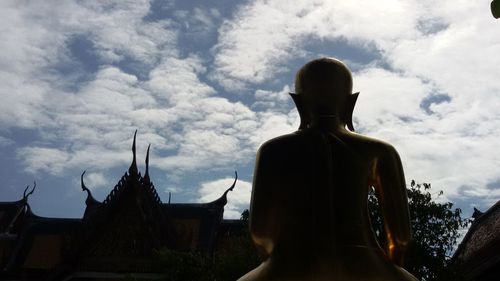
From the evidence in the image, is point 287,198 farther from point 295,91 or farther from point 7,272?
point 7,272

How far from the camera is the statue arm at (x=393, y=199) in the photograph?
2924 mm

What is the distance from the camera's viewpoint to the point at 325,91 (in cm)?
318

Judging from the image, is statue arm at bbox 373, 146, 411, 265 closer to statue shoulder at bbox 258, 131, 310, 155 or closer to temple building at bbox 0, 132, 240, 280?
statue shoulder at bbox 258, 131, 310, 155

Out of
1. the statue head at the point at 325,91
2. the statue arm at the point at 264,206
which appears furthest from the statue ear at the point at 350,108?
the statue arm at the point at 264,206

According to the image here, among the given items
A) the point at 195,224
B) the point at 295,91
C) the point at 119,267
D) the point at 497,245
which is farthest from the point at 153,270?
the point at 295,91

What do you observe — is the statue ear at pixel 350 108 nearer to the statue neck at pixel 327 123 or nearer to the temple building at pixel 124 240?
the statue neck at pixel 327 123

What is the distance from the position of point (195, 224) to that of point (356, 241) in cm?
2094

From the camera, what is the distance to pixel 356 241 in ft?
8.89

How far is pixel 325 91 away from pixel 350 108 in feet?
0.64

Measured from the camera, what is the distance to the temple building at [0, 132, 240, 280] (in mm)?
19531

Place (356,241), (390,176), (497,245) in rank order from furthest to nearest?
(497,245)
(390,176)
(356,241)

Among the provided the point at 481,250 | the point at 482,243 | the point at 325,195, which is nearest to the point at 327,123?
the point at 325,195

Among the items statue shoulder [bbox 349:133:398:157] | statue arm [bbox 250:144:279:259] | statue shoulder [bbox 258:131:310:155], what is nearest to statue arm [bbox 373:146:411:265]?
statue shoulder [bbox 349:133:398:157]

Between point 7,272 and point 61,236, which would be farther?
point 61,236
